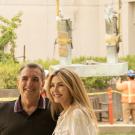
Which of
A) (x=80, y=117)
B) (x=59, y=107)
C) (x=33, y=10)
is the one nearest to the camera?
(x=80, y=117)

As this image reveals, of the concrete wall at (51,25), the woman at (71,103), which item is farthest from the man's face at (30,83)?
the concrete wall at (51,25)

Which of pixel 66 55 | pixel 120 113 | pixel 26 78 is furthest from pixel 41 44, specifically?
pixel 26 78

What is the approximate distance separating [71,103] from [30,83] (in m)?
0.48

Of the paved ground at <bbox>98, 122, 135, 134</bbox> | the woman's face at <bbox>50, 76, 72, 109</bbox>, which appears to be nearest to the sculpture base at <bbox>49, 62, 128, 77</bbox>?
the paved ground at <bbox>98, 122, 135, 134</bbox>

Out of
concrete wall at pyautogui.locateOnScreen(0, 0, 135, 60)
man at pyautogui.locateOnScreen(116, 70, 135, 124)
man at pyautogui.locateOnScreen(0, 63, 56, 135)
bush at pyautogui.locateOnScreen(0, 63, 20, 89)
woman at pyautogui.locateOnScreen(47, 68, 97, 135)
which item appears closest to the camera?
woman at pyautogui.locateOnScreen(47, 68, 97, 135)

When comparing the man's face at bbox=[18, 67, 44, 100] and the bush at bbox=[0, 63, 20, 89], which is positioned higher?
the man's face at bbox=[18, 67, 44, 100]

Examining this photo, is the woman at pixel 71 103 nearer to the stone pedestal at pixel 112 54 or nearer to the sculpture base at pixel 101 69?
the sculpture base at pixel 101 69

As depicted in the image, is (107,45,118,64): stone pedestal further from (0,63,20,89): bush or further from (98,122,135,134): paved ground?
(98,122,135,134): paved ground

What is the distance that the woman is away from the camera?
4070 mm

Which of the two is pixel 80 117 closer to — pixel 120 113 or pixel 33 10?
pixel 120 113

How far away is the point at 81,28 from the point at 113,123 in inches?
858

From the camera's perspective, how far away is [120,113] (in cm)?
1842

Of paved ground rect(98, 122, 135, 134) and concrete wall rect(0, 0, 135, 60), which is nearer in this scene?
paved ground rect(98, 122, 135, 134)

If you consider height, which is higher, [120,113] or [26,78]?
[26,78]
